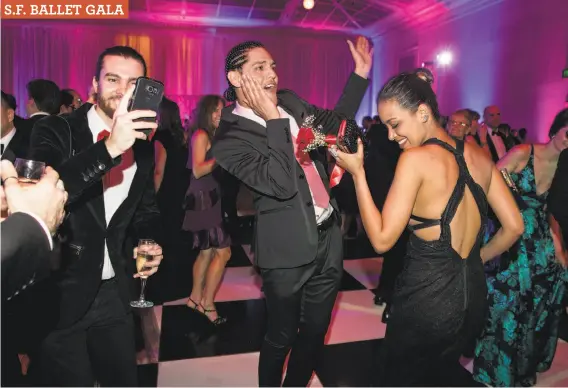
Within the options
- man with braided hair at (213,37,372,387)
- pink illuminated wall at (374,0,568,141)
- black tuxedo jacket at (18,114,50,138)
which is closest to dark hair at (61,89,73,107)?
black tuxedo jacket at (18,114,50,138)

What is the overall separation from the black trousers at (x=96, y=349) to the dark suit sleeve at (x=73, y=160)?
467mm

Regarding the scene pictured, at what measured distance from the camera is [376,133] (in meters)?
3.22

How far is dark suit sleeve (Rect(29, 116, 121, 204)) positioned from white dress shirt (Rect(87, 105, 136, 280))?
165 millimetres

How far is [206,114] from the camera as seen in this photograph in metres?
3.18

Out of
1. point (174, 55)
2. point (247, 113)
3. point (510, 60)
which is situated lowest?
point (247, 113)

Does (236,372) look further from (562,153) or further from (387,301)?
(562,153)

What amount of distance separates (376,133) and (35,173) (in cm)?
257

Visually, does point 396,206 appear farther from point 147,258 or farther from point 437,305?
point 147,258

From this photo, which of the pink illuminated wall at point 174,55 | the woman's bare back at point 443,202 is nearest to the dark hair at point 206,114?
the woman's bare back at point 443,202

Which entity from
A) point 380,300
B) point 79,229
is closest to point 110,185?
point 79,229

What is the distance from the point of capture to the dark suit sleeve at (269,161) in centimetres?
165

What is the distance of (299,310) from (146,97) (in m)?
1.15

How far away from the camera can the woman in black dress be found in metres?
1.46

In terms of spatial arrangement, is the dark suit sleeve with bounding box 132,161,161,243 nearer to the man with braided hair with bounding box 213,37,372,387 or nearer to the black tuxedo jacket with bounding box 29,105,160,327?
the black tuxedo jacket with bounding box 29,105,160,327
